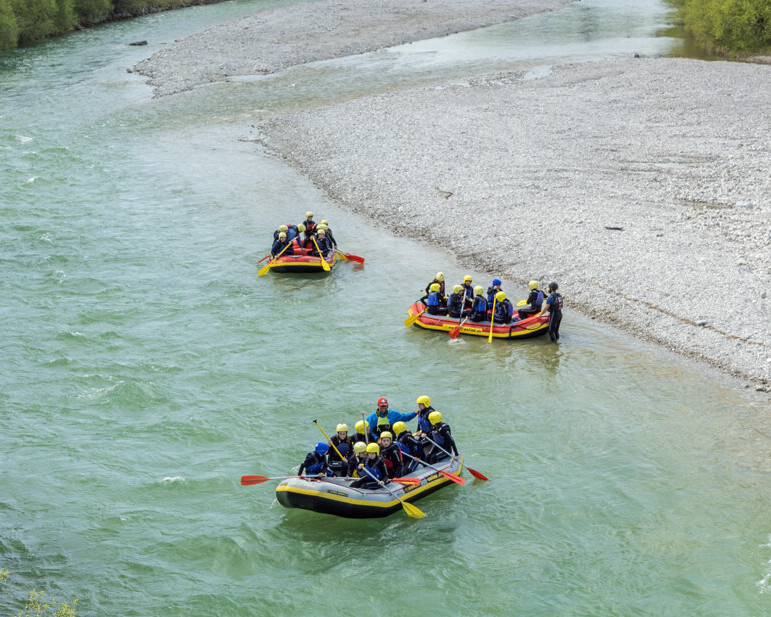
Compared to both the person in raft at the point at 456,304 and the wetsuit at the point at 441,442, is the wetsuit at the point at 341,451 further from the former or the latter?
the person in raft at the point at 456,304

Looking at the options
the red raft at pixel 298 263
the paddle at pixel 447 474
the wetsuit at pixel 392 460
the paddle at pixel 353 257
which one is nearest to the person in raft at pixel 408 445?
the paddle at pixel 447 474

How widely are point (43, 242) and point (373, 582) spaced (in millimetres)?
20508

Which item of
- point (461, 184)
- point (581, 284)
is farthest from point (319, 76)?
point (581, 284)

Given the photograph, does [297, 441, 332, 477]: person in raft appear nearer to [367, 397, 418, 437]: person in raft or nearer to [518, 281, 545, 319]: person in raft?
[367, 397, 418, 437]: person in raft

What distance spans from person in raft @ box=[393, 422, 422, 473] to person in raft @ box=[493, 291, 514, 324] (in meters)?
6.59

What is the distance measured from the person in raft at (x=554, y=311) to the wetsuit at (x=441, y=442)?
20.5ft

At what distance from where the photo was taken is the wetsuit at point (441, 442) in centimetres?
1728

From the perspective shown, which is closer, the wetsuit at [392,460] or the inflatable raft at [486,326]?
the wetsuit at [392,460]

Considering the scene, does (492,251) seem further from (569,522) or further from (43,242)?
(43,242)

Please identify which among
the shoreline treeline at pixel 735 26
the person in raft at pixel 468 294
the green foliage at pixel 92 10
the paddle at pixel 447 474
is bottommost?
→ the paddle at pixel 447 474

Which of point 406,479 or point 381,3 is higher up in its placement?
point 381,3

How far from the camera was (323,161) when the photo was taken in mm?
38281

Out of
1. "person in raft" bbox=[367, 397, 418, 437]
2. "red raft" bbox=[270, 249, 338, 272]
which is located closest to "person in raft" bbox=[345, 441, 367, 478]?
"person in raft" bbox=[367, 397, 418, 437]

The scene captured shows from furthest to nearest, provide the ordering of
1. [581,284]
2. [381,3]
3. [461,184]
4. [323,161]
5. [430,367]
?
[381,3]
[323,161]
[461,184]
[581,284]
[430,367]
